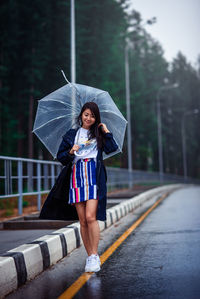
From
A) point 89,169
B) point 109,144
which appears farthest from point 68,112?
point 89,169

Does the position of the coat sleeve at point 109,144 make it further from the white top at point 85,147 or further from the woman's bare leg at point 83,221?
the woman's bare leg at point 83,221

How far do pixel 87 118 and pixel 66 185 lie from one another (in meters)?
0.79

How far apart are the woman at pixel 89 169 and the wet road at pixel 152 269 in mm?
492

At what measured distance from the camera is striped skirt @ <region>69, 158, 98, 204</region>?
5.74 m

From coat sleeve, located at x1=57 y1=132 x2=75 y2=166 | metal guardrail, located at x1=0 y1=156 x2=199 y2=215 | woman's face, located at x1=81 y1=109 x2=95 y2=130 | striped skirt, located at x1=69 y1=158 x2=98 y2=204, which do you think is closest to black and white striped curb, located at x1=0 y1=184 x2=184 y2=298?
striped skirt, located at x1=69 y1=158 x2=98 y2=204

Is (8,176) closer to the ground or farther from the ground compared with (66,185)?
farther from the ground

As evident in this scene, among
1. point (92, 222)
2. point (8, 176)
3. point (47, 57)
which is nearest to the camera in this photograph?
point (92, 222)

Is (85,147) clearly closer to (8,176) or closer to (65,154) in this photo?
(65,154)

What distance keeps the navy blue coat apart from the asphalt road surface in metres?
0.68

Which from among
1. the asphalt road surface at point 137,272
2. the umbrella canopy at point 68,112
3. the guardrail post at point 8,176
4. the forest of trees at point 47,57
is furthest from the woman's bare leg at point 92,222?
the forest of trees at point 47,57

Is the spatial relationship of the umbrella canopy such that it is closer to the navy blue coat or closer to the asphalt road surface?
the navy blue coat

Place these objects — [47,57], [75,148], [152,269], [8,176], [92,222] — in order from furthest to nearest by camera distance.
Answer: [47,57]
[8,176]
[152,269]
[92,222]
[75,148]

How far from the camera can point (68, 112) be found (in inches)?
256

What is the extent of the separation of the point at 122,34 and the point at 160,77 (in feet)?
81.3
